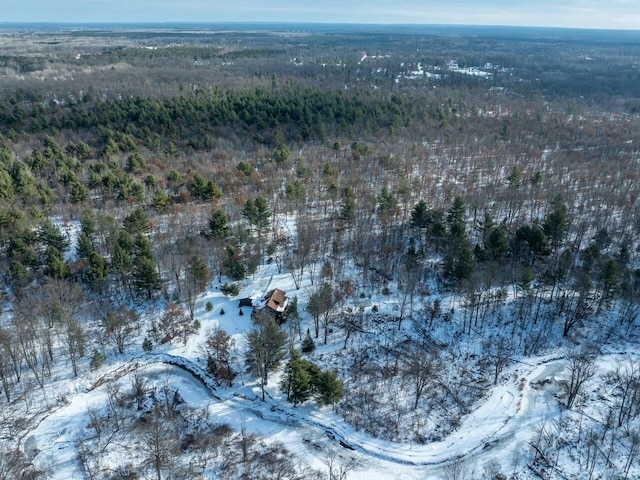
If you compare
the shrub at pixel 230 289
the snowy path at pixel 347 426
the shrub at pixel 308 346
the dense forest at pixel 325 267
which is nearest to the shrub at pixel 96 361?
the dense forest at pixel 325 267

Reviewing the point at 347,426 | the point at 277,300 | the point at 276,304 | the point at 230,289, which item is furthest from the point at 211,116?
the point at 347,426

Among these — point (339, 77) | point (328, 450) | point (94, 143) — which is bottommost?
point (328, 450)

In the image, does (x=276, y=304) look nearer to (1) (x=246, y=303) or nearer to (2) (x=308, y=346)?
(1) (x=246, y=303)

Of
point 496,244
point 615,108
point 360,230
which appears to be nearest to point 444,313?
point 496,244

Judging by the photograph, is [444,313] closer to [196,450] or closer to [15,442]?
[196,450]

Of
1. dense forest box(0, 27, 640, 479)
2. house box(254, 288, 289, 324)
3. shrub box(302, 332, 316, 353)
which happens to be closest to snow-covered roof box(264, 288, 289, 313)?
house box(254, 288, 289, 324)

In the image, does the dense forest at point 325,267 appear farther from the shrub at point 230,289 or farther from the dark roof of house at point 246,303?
the dark roof of house at point 246,303

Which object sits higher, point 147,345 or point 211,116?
point 211,116
